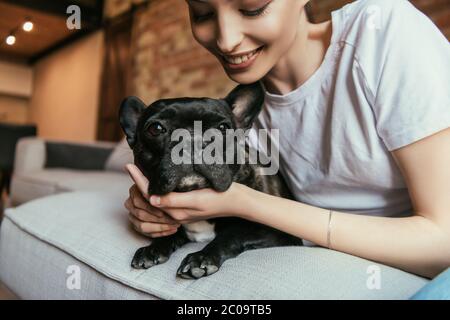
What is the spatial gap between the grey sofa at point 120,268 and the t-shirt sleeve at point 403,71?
211mm

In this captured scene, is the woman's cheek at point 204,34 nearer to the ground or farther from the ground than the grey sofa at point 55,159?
farther from the ground

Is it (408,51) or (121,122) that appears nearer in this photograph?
(408,51)

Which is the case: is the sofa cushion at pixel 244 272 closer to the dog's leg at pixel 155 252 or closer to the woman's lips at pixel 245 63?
the dog's leg at pixel 155 252

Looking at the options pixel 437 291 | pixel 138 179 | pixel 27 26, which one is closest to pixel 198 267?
pixel 138 179

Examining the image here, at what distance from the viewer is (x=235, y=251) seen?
61cm

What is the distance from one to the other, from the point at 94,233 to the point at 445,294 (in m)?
0.59

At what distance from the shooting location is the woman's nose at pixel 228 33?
1.65 ft

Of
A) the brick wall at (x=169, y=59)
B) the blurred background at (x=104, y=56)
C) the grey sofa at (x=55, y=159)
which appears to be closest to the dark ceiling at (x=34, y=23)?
the blurred background at (x=104, y=56)

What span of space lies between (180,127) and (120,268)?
248mm

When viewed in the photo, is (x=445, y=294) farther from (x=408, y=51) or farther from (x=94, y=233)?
(x=94, y=233)

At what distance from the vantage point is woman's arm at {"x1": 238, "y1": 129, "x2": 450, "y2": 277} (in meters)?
0.52

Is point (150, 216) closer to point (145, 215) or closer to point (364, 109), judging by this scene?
point (145, 215)
